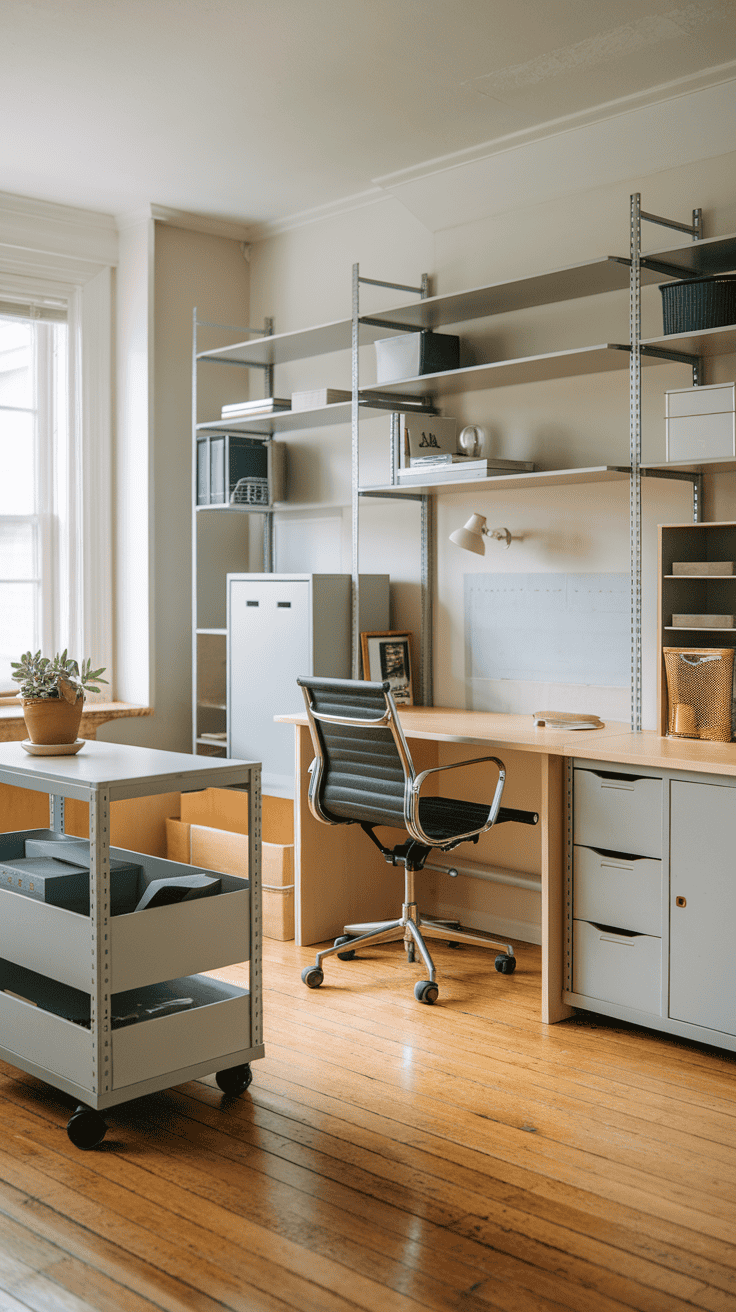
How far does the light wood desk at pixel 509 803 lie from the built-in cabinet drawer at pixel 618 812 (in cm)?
6

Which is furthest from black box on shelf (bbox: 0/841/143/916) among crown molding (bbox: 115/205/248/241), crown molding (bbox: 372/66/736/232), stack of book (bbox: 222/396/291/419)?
crown molding (bbox: 115/205/248/241)

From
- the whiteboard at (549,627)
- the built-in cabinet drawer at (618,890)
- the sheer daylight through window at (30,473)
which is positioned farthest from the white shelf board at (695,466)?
the sheer daylight through window at (30,473)

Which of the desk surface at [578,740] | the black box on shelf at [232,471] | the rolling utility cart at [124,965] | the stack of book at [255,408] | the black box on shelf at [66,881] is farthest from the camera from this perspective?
the black box on shelf at [232,471]

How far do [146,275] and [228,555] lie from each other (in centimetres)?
123

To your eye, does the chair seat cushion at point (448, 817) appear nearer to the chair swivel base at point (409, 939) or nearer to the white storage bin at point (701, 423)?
the chair swivel base at point (409, 939)

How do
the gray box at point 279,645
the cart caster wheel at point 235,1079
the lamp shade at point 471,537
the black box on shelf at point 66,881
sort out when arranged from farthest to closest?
the gray box at point 279,645 < the lamp shade at point 471,537 < the cart caster wheel at point 235,1079 < the black box on shelf at point 66,881

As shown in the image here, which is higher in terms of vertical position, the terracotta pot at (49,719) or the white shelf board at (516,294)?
the white shelf board at (516,294)

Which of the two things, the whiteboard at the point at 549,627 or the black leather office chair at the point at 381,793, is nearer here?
the black leather office chair at the point at 381,793

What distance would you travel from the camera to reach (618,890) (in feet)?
10.2

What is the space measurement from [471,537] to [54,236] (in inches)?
89.5

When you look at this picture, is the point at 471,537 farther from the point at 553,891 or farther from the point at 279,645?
the point at 553,891

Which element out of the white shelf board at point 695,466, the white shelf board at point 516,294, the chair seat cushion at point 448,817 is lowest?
the chair seat cushion at point 448,817

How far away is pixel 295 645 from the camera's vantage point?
4.29 metres

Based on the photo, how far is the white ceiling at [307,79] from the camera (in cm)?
311
